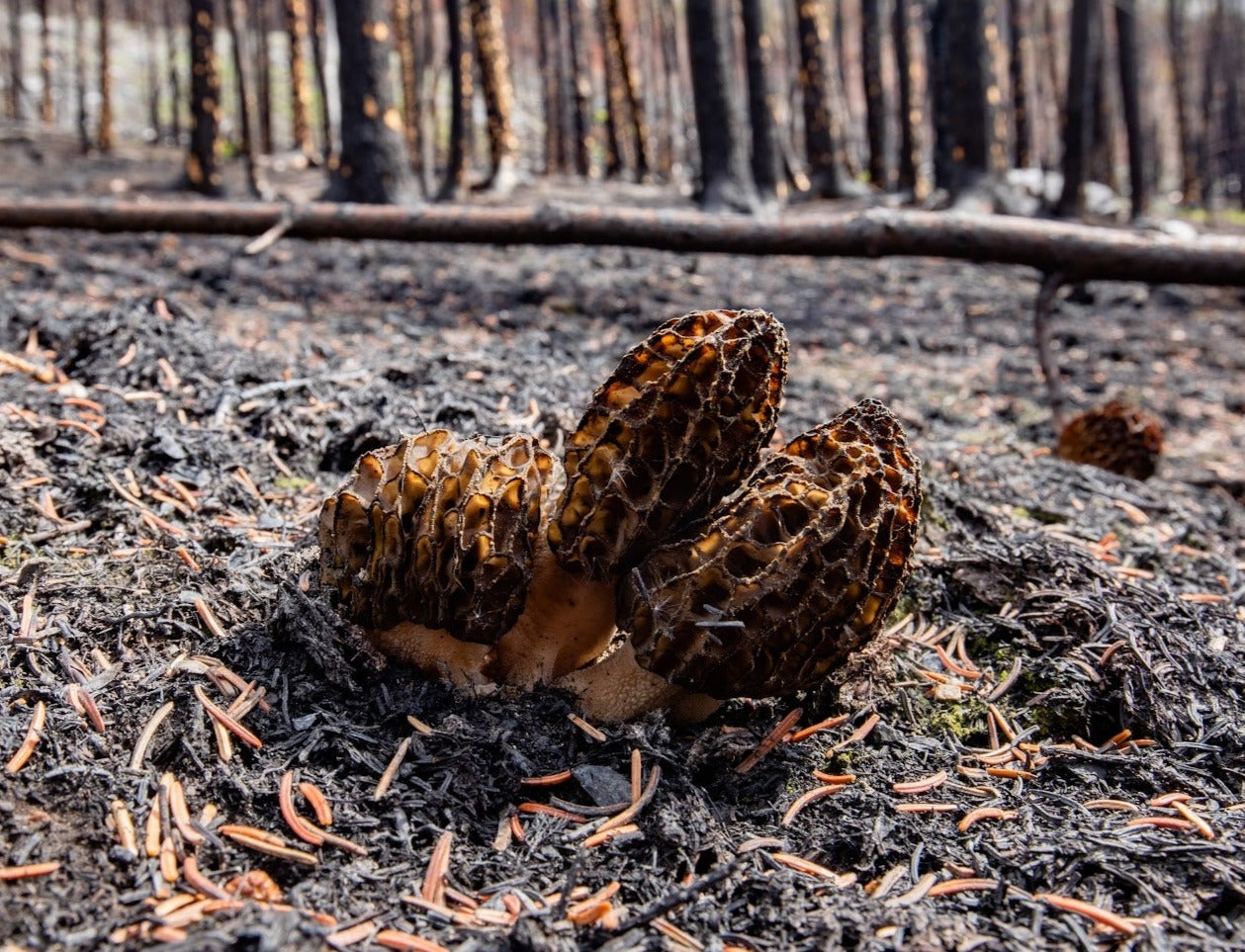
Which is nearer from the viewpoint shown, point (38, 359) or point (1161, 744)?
point (1161, 744)

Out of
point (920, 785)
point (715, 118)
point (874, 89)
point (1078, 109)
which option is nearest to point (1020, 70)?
point (874, 89)

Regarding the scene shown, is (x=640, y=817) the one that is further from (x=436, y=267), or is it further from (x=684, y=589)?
(x=436, y=267)

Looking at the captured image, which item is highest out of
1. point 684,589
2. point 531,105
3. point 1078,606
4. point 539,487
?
point 531,105

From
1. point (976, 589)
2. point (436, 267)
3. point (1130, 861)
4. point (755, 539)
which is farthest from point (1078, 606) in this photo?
point (436, 267)

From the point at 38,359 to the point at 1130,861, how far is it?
482 centimetres

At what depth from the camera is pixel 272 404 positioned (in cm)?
419

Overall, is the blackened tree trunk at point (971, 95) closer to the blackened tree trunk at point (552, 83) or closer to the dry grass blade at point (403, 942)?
the dry grass blade at point (403, 942)

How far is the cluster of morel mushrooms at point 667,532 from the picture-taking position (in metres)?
2.42

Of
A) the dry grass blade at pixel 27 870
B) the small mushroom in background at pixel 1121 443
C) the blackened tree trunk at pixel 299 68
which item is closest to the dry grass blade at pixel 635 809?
the dry grass blade at pixel 27 870

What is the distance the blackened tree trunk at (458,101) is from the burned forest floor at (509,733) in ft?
31.9

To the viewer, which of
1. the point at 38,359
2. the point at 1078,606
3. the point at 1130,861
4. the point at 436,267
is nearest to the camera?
the point at 1130,861

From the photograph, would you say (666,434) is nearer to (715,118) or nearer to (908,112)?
(715,118)

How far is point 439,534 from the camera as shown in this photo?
2.49 m

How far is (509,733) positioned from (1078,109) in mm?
13851
